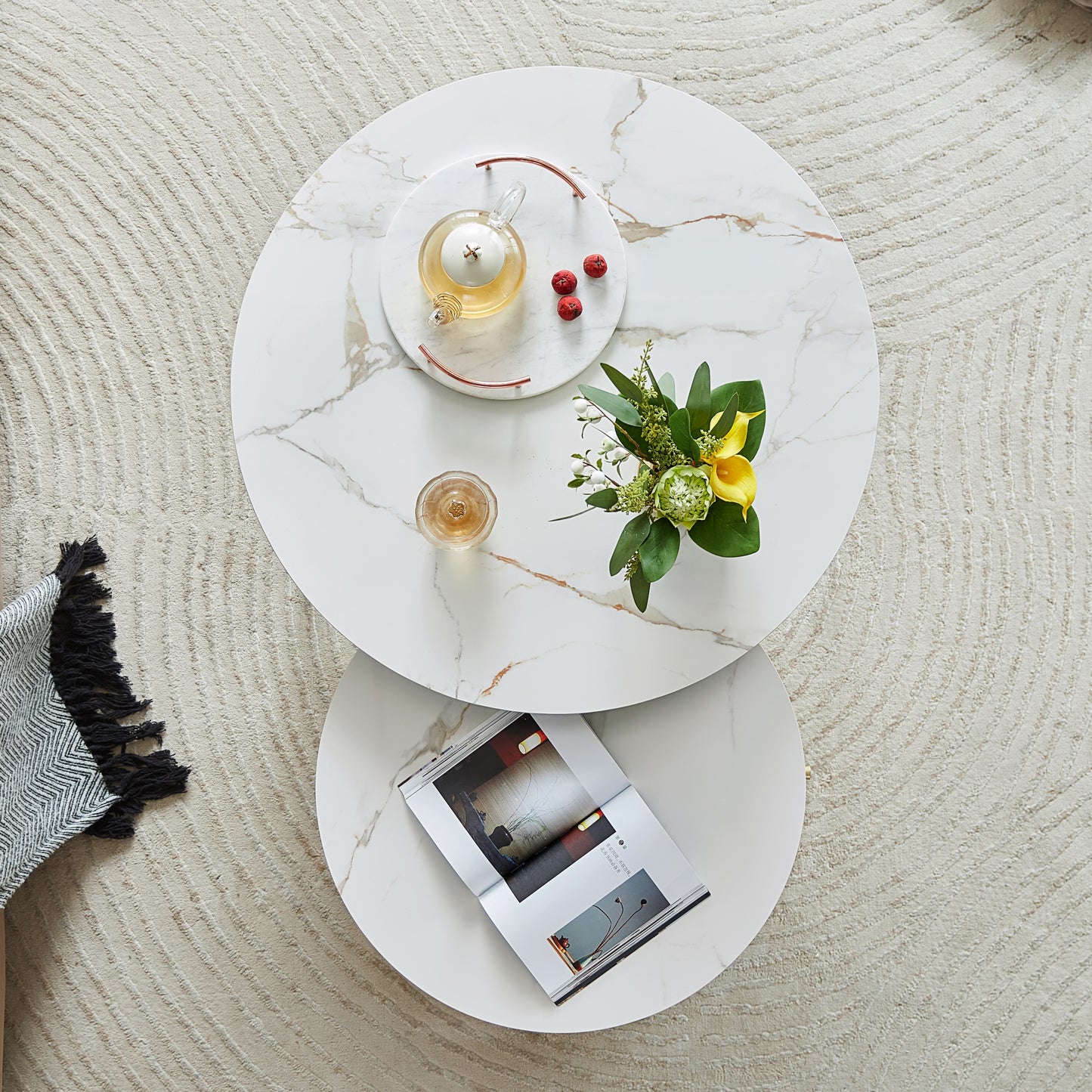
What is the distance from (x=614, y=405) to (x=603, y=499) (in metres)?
0.10

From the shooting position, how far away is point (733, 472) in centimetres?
95

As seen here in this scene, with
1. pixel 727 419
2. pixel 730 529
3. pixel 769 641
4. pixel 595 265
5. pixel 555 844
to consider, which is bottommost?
pixel 769 641

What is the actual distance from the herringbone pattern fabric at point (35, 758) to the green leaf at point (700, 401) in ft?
3.66

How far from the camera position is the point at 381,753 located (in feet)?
3.75

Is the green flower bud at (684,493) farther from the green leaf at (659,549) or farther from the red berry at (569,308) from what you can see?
the red berry at (569,308)

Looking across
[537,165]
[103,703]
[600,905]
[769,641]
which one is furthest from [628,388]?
[103,703]

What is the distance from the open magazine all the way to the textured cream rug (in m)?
0.52

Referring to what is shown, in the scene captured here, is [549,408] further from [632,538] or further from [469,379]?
[632,538]

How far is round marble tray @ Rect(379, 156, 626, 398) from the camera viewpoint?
1.13 m

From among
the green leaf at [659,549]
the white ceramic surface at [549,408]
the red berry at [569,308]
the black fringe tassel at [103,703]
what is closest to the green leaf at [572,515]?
the white ceramic surface at [549,408]

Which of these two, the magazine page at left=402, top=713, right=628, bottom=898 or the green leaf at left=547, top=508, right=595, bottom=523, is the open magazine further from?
the green leaf at left=547, top=508, right=595, bottom=523

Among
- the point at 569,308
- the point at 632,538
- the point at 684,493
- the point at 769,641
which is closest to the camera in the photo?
the point at 684,493

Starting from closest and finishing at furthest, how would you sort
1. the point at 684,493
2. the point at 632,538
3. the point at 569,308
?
the point at 684,493, the point at 632,538, the point at 569,308

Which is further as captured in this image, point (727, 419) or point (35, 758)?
point (35, 758)
